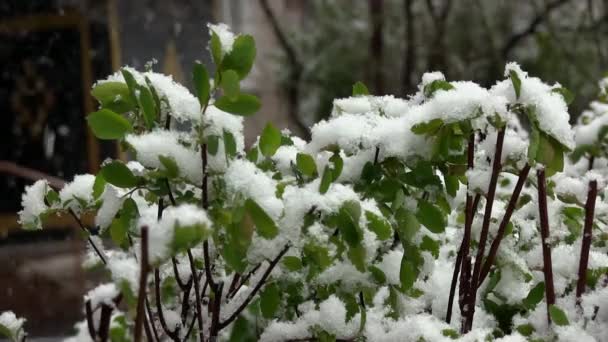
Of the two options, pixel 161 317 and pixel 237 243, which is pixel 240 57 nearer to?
pixel 237 243

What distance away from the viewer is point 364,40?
704cm

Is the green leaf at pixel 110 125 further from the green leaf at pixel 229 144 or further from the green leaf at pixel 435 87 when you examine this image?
the green leaf at pixel 435 87

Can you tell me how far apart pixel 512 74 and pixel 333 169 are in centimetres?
23

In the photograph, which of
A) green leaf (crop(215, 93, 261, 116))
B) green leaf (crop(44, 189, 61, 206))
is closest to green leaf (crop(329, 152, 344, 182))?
green leaf (crop(215, 93, 261, 116))

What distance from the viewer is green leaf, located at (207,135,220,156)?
0.74m

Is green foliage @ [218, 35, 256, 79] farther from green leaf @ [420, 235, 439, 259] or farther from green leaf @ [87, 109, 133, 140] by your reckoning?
green leaf @ [420, 235, 439, 259]

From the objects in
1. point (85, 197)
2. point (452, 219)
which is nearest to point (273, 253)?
point (85, 197)

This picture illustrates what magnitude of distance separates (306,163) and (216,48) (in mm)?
173

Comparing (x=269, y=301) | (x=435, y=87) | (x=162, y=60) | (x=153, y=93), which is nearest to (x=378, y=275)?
(x=269, y=301)

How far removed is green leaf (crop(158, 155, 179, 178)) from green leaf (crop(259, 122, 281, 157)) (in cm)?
12

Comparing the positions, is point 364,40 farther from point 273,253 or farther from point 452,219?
point 273,253

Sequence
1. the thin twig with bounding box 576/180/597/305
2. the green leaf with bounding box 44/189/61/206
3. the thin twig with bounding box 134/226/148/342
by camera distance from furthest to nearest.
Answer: the green leaf with bounding box 44/189/61/206 → the thin twig with bounding box 576/180/597/305 → the thin twig with bounding box 134/226/148/342

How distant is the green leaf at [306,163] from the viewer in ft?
2.72

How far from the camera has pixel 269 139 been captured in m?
0.82
